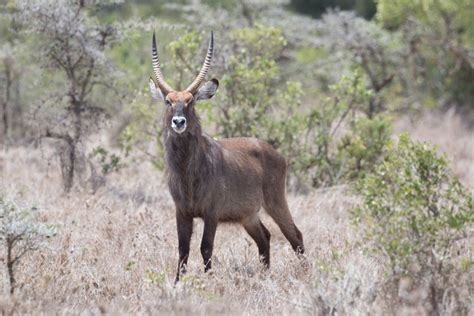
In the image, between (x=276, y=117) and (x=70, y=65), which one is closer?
(x=70, y=65)

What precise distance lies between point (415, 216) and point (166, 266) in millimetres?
2349

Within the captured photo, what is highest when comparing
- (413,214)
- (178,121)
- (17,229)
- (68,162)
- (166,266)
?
(178,121)

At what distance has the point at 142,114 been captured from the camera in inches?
426

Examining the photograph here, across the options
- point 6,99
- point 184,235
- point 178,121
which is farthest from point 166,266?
point 6,99

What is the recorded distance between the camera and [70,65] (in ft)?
34.1

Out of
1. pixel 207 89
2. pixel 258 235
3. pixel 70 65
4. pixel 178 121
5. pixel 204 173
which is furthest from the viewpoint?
pixel 70 65

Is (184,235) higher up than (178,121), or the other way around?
(178,121)

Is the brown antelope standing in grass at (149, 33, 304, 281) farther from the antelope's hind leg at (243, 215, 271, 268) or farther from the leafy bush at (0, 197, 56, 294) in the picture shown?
the leafy bush at (0, 197, 56, 294)

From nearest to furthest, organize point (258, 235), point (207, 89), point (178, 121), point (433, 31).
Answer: point (178, 121)
point (207, 89)
point (258, 235)
point (433, 31)

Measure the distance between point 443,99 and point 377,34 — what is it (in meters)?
2.81

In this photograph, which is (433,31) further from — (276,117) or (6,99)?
(6,99)

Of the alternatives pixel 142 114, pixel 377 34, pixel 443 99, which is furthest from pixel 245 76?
pixel 443 99

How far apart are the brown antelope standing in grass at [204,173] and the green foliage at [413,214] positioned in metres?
1.50

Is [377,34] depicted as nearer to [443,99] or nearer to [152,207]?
[443,99]
